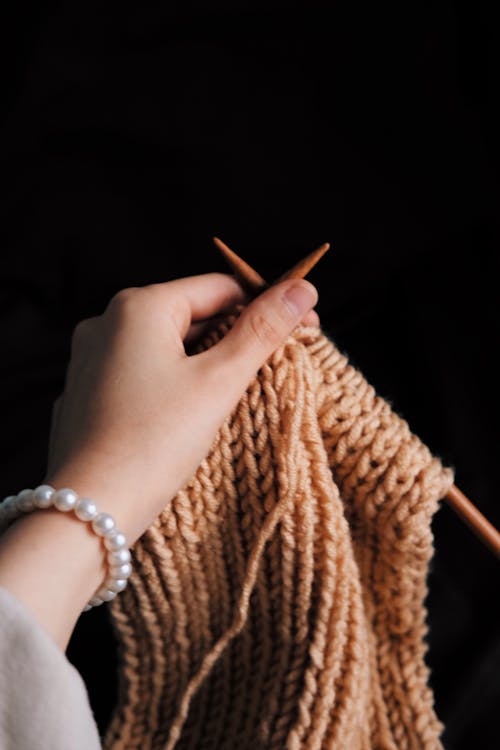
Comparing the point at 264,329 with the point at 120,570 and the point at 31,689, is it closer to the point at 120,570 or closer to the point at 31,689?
the point at 120,570

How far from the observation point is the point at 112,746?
0.92 meters

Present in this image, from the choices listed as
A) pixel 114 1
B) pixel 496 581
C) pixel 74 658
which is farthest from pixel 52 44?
pixel 496 581

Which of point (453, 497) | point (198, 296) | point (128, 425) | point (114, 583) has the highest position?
point (198, 296)

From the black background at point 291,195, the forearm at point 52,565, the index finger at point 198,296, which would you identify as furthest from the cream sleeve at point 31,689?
the black background at point 291,195

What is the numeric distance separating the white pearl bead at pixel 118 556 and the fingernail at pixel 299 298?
294 mm

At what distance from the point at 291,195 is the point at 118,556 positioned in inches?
26.6

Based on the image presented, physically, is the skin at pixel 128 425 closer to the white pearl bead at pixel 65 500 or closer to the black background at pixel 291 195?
the white pearl bead at pixel 65 500

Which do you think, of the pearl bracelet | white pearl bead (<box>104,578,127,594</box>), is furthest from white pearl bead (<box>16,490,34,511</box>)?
white pearl bead (<box>104,578,127,594</box>)

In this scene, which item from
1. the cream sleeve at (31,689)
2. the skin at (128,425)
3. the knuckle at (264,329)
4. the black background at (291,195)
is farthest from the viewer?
the black background at (291,195)

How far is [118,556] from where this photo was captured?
71cm

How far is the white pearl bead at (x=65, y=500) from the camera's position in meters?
0.67

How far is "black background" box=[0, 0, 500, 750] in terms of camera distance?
1.09 m

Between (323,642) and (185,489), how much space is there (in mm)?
224

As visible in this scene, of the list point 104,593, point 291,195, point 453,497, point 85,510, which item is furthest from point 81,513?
point 291,195
